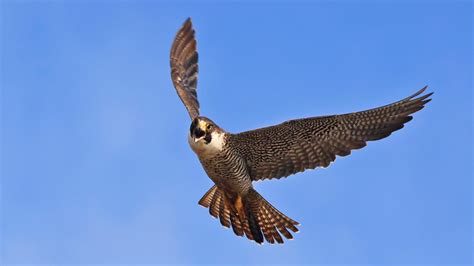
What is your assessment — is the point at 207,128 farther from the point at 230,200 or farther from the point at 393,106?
the point at 393,106

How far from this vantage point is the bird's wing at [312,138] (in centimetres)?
1081

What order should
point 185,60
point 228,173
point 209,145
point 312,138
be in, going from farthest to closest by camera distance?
point 185,60, point 312,138, point 228,173, point 209,145


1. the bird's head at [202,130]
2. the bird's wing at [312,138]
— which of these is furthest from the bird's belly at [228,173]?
the bird's head at [202,130]

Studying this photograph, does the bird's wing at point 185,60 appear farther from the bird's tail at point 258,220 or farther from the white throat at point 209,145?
the white throat at point 209,145

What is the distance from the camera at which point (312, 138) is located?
36.8 feet

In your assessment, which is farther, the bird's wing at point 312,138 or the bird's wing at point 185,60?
the bird's wing at point 185,60

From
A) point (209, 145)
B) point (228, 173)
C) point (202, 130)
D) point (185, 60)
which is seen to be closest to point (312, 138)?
point (228, 173)

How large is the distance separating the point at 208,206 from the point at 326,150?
205 cm

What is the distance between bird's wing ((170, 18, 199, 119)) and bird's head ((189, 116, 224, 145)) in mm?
2521

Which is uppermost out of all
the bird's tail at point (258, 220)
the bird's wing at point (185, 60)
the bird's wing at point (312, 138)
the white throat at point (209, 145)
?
the bird's wing at point (185, 60)

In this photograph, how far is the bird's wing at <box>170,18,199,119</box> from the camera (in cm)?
1326

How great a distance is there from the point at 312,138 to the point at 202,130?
163 centimetres

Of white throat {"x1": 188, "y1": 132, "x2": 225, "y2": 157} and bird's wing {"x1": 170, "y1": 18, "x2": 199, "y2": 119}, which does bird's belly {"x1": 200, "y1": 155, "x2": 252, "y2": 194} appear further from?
bird's wing {"x1": 170, "y1": 18, "x2": 199, "y2": 119}

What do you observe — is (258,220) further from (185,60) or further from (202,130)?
(185,60)
